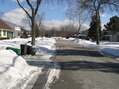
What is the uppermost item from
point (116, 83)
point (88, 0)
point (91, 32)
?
point (88, 0)

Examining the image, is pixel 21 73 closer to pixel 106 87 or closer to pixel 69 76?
pixel 69 76

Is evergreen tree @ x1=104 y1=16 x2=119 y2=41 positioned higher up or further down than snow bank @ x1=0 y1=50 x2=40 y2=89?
higher up

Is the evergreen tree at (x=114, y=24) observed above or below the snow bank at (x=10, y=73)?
above

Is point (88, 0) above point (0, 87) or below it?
above

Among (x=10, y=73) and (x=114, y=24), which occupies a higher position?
(x=114, y=24)

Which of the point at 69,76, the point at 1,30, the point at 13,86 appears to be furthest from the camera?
the point at 1,30

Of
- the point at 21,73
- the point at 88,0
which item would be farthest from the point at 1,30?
the point at 21,73

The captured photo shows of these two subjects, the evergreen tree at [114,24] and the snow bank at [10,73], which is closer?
the snow bank at [10,73]

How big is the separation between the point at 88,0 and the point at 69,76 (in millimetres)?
26644

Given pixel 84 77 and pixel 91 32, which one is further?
pixel 91 32

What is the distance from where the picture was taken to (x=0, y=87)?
5.53 m

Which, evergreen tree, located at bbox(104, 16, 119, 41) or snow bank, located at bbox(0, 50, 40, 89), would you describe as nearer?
snow bank, located at bbox(0, 50, 40, 89)

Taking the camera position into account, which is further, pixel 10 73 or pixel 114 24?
pixel 114 24

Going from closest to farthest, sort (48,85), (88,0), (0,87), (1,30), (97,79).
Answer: (0,87) < (48,85) < (97,79) < (88,0) < (1,30)
